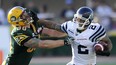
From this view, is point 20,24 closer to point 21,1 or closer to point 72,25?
point 72,25

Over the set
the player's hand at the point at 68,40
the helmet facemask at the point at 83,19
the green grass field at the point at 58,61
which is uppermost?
the helmet facemask at the point at 83,19

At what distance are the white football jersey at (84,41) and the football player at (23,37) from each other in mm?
327

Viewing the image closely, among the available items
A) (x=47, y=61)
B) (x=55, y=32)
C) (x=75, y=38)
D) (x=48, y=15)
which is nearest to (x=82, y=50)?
(x=75, y=38)

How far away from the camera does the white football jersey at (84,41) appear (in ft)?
23.6

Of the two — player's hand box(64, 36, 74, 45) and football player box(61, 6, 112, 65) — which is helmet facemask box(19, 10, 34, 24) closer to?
football player box(61, 6, 112, 65)

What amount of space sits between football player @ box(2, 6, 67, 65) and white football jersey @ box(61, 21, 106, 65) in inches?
12.9

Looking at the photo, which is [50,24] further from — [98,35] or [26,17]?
[98,35]

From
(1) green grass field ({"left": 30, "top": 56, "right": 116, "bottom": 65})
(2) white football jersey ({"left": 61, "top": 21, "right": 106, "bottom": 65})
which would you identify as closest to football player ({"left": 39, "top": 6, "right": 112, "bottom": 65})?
(2) white football jersey ({"left": 61, "top": 21, "right": 106, "bottom": 65})

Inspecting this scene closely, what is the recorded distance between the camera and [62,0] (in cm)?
1881

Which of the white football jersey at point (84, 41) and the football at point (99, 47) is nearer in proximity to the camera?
the football at point (99, 47)

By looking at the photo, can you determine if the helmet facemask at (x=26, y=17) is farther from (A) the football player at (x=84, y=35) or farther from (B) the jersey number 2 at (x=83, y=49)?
(B) the jersey number 2 at (x=83, y=49)

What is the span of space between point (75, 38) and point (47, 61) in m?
7.28

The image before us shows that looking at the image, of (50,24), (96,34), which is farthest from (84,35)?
(50,24)

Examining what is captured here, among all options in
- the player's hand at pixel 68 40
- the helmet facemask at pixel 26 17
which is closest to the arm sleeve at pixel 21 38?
the helmet facemask at pixel 26 17
